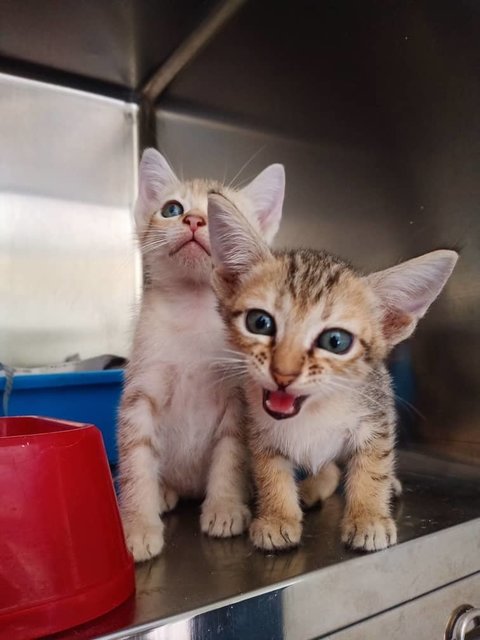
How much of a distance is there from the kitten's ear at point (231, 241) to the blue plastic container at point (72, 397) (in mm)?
389

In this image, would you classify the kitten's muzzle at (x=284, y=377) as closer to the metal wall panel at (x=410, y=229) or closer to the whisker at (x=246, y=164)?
the metal wall panel at (x=410, y=229)

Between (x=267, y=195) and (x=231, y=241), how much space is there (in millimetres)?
261

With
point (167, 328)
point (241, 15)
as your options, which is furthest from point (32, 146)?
point (167, 328)

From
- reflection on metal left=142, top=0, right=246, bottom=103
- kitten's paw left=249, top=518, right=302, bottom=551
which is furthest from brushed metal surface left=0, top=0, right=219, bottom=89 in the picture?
kitten's paw left=249, top=518, right=302, bottom=551

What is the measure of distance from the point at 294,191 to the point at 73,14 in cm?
59

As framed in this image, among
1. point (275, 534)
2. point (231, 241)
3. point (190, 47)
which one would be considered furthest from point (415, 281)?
point (190, 47)

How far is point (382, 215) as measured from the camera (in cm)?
115

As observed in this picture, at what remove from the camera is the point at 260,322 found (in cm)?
77

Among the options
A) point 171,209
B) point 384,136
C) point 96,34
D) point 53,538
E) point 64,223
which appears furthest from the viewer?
point 64,223

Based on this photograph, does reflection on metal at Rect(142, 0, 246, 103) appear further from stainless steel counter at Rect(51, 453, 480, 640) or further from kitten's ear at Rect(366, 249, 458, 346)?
stainless steel counter at Rect(51, 453, 480, 640)

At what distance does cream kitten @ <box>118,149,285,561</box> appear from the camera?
0.84m

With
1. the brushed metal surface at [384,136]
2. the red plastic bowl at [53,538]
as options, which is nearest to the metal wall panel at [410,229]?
the brushed metal surface at [384,136]

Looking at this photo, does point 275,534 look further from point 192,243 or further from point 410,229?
point 410,229

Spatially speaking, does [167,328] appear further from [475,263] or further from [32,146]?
[32,146]
